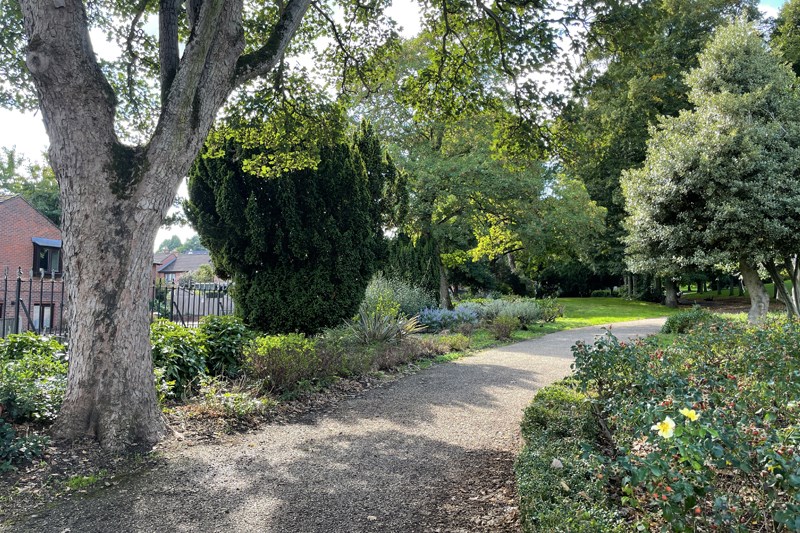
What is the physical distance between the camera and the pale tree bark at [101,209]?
13.0ft

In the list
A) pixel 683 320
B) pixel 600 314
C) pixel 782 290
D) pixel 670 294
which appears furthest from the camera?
pixel 670 294

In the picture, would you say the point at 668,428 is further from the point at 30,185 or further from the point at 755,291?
the point at 30,185

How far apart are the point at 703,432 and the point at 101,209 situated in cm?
438

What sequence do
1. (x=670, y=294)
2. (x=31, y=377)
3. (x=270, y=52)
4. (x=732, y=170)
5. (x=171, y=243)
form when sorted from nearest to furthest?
1. (x=31, y=377)
2. (x=270, y=52)
3. (x=732, y=170)
4. (x=670, y=294)
5. (x=171, y=243)

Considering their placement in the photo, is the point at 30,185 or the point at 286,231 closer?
the point at 286,231

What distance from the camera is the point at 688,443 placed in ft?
5.99

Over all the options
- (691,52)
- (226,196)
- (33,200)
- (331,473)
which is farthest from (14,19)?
(33,200)

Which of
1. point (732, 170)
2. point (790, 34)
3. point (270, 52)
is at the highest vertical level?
point (790, 34)

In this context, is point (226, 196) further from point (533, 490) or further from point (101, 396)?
point (533, 490)

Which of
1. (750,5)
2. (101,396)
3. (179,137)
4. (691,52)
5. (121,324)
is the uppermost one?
(750,5)

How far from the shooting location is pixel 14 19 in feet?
21.2

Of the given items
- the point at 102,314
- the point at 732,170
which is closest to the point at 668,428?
the point at 102,314

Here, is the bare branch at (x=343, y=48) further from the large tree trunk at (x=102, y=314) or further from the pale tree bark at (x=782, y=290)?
the pale tree bark at (x=782, y=290)

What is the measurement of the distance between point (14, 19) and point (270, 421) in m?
6.41
